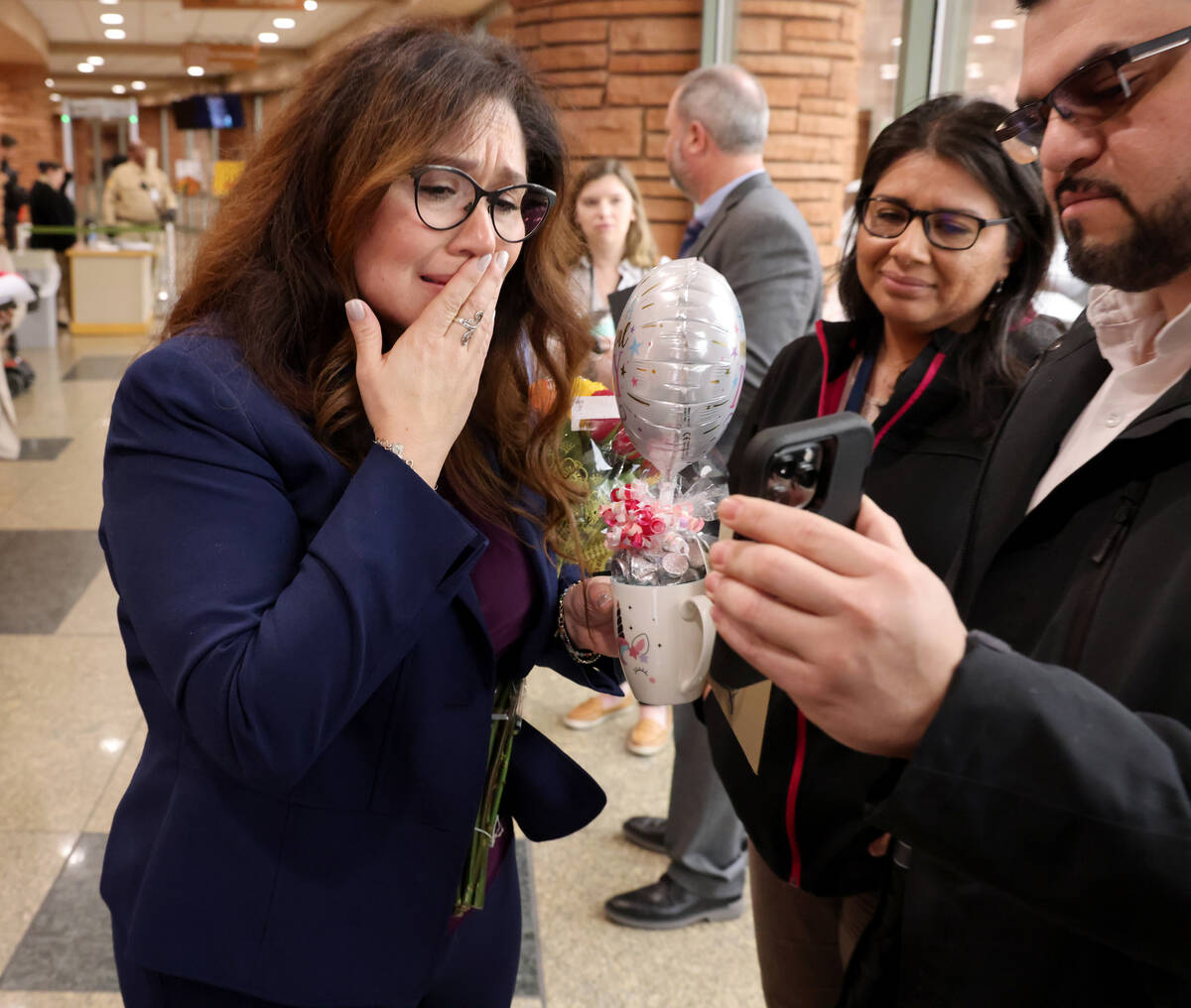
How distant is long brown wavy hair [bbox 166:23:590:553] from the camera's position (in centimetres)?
112

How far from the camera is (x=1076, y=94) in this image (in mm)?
782

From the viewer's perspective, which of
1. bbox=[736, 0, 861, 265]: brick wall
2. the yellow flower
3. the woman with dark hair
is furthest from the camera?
bbox=[736, 0, 861, 265]: brick wall

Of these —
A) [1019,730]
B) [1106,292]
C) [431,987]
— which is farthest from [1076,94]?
[431,987]

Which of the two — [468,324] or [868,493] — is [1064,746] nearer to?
[468,324]

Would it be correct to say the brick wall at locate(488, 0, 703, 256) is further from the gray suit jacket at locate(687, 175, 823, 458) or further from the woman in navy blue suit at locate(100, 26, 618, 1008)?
the woman in navy blue suit at locate(100, 26, 618, 1008)

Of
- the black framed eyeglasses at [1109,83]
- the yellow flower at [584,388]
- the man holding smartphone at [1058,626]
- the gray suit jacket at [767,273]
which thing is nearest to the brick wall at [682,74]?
the gray suit jacket at [767,273]

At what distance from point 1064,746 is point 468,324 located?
721 mm

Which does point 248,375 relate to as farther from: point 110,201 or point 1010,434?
point 110,201

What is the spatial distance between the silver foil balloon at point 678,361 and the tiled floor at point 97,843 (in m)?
1.56

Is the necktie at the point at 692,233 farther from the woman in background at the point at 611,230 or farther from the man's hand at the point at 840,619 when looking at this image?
the man's hand at the point at 840,619

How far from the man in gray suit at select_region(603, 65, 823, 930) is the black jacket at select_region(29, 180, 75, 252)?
10.1 metres

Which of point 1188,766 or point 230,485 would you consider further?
point 230,485

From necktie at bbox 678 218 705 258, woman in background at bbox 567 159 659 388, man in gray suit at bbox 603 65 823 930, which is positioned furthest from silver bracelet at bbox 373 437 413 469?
woman in background at bbox 567 159 659 388

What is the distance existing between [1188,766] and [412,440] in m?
0.72
